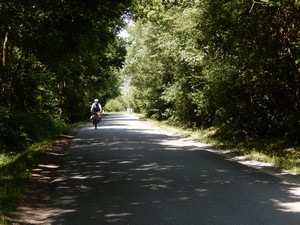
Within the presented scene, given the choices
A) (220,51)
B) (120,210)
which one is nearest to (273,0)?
(120,210)

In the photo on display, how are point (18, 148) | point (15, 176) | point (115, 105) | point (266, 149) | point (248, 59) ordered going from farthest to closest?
1. point (115, 105)
2. point (248, 59)
3. point (18, 148)
4. point (266, 149)
5. point (15, 176)

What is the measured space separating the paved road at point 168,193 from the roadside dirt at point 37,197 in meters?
0.20

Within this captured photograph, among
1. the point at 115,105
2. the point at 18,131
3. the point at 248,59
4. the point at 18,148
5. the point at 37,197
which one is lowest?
the point at 37,197

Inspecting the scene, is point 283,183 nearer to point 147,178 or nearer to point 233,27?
point 147,178

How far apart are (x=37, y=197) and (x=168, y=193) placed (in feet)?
8.69

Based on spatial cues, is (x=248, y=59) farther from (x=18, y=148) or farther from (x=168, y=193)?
(x=18, y=148)

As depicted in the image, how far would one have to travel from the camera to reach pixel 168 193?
8133 millimetres

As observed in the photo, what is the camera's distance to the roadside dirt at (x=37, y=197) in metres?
6.69

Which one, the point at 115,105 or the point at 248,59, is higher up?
the point at 248,59

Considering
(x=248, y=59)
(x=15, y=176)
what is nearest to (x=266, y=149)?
(x=248, y=59)

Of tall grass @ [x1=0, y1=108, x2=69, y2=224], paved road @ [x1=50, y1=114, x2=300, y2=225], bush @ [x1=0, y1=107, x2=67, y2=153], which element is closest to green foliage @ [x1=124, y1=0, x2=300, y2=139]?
paved road @ [x1=50, y1=114, x2=300, y2=225]

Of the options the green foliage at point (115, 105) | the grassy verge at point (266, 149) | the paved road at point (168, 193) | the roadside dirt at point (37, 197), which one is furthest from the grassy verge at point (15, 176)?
the green foliage at point (115, 105)

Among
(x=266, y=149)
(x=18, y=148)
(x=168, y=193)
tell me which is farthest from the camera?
(x=18, y=148)

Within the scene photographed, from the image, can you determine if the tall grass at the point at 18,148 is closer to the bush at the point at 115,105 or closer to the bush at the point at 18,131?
the bush at the point at 18,131
